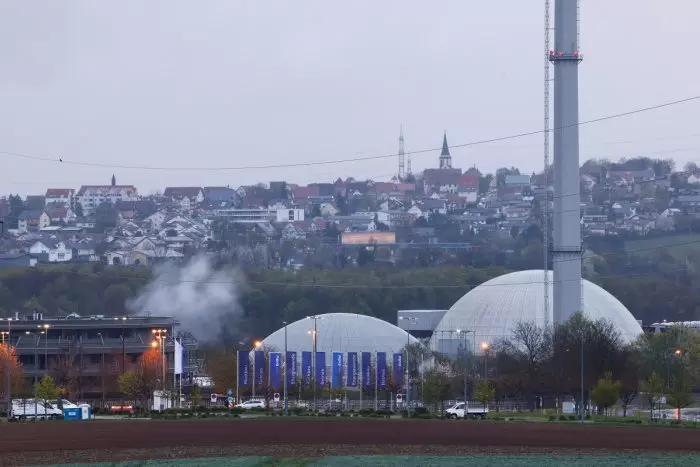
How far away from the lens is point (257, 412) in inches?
2618

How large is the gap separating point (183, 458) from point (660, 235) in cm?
16714

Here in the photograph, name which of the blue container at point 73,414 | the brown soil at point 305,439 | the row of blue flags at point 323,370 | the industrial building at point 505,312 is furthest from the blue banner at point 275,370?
the industrial building at point 505,312

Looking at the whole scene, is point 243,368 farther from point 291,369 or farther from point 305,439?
point 305,439

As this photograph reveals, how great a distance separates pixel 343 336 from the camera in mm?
99812

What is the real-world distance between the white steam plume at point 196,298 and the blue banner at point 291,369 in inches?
1540

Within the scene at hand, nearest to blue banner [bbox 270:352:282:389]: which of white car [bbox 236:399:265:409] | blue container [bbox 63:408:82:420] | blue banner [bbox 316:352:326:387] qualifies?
white car [bbox 236:399:265:409]

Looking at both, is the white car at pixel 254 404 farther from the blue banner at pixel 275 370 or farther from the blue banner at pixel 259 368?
the blue banner at pixel 259 368

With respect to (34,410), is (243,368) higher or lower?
higher

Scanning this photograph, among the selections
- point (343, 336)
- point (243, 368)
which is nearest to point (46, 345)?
point (243, 368)

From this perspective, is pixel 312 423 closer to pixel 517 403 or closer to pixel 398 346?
→ pixel 517 403

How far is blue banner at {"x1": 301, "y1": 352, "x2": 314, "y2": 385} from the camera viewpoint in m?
81.4

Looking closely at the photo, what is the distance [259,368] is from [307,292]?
2229 inches

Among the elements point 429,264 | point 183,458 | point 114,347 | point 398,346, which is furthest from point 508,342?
point 429,264

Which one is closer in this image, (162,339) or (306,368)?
(306,368)
